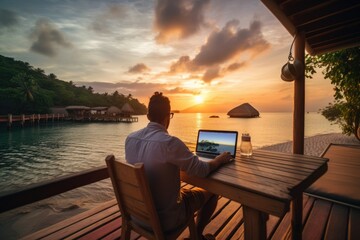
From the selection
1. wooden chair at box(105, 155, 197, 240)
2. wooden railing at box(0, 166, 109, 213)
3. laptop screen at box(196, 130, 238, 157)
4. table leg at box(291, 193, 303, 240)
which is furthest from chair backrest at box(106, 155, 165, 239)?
table leg at box(291, 193, 303, 240)

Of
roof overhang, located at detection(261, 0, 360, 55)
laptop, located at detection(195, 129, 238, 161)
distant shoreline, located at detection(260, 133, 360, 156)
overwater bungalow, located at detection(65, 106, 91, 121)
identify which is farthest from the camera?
overwater bungalow, located at detection(65, 106, 91, 121)

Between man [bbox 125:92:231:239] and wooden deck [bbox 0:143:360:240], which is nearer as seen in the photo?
man [bbox 125:92:231:239]

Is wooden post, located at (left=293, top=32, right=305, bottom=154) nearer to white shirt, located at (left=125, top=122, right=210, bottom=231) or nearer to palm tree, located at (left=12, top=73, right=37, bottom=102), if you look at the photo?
white shirt, located at (left=125, top=122, right=210, bottom=231)

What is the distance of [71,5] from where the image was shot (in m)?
6.88

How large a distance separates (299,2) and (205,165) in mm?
2479

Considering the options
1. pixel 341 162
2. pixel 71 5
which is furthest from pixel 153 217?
pixel 71 5

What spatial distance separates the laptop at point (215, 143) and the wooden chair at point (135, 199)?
Answer: 0.79m

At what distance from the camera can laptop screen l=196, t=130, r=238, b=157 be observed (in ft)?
6.95

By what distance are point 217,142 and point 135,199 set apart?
116cm

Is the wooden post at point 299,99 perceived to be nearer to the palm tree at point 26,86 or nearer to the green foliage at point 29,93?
the green foliage at point 29,93

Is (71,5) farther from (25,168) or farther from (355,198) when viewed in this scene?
(25,168)

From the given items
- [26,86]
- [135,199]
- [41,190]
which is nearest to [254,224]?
[135,199]

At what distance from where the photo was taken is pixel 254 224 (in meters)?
1.40

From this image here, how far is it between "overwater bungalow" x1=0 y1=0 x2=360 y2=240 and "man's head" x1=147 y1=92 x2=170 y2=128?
671 mm
